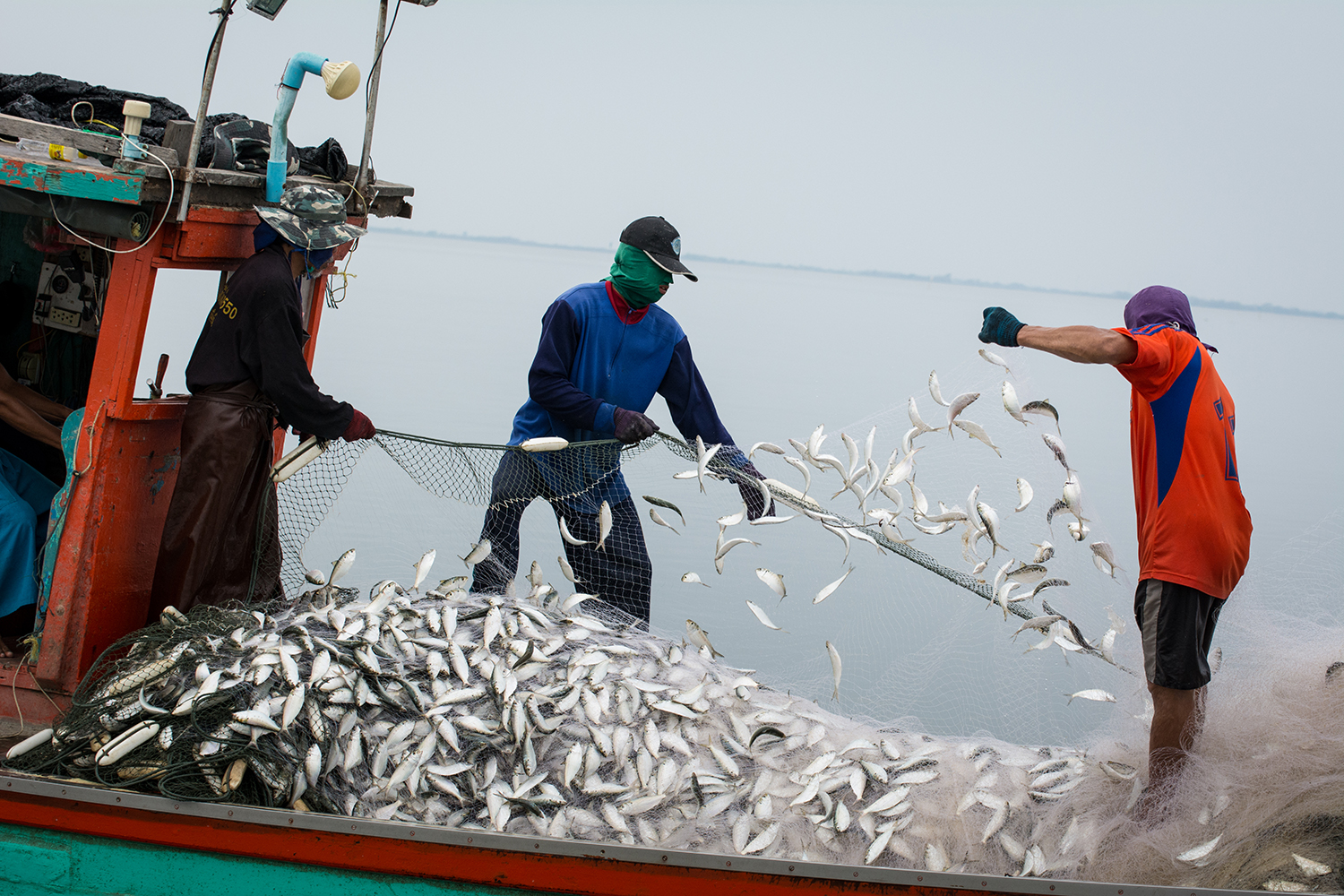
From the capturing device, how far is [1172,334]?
3.67 meters

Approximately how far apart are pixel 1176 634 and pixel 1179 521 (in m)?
0.40

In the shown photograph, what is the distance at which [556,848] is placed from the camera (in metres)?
3.22

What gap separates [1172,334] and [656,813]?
2.45 meters

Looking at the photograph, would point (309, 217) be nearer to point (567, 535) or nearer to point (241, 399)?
point (241, 399)

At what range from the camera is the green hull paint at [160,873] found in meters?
3.27

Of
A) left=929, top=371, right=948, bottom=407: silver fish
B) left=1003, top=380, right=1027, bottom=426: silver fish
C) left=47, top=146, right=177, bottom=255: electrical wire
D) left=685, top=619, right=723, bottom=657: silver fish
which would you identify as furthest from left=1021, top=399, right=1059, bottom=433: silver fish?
left=47, top=146, right=177, bottom=255: electrical wire

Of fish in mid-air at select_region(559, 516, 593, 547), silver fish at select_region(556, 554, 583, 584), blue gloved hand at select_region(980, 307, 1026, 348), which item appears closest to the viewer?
blue gloved hand at select_region(980, 307, 1026, 348)

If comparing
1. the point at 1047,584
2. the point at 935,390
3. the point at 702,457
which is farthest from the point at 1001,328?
the point at 702,457

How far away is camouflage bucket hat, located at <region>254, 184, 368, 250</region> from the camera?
3963 mm

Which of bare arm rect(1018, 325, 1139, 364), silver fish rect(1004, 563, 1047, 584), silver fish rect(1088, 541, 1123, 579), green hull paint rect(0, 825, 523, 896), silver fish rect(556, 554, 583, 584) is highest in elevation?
bare arm rect(1018, 325, 1139, 364)

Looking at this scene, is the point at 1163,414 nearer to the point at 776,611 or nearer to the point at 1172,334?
the point at 1172,334

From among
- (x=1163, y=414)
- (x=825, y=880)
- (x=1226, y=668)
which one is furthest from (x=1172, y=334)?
(x=825, y=880)

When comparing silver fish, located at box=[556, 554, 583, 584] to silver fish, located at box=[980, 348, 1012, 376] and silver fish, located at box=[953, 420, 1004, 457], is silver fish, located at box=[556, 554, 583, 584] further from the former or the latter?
silver fish, located at box=[980, 348, 1012, 376]

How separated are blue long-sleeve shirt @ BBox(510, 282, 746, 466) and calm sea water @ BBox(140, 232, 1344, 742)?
0.58 metres
